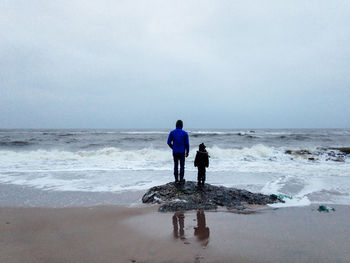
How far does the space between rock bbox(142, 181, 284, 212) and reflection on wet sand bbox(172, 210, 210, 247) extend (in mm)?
415

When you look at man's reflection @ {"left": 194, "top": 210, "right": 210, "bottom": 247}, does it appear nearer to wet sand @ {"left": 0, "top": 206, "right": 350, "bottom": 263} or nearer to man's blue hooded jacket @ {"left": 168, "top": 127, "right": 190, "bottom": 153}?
wet sand @ {"left": 0, "top": 206, "right": 350, "bottom": 263}

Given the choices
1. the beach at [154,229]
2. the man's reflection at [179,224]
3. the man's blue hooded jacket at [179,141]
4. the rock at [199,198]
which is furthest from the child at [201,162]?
the man's reflection at [179,224]

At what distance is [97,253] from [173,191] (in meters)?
3.11

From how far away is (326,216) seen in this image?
17.0ft

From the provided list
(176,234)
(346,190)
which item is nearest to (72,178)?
(176,234)

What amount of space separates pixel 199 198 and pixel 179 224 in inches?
59.6

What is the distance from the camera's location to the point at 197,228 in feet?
14.5

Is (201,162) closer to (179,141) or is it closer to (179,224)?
(179,141)

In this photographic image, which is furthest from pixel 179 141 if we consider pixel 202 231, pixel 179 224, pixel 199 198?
pixel 202 231

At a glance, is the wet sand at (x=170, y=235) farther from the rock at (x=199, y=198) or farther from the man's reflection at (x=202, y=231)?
the rock at (x=199, y=198)

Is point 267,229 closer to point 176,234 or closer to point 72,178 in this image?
point 176,234

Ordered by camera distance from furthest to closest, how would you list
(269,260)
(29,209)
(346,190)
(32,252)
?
(346,190) < (29,209) < (32,252) < (269,260)

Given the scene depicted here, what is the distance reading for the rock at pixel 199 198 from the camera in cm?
566

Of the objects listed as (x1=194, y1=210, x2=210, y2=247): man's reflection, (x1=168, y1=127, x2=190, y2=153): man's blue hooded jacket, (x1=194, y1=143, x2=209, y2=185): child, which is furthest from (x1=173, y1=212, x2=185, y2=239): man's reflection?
(x1=168, y1=127, x2=190, y2=153): man's blue hooded jacket
